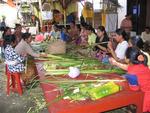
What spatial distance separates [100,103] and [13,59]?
9.95 ft

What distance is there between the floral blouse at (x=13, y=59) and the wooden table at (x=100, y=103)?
233 cm

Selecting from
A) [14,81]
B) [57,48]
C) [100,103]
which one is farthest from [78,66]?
[14,81]

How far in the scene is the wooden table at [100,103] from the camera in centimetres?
262

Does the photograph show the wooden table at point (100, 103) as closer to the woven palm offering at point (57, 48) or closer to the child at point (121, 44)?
the child at point (121, 44)

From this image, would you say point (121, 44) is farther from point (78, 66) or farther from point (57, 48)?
point (78, 66)

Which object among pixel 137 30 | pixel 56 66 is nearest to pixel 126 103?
pixel 56 66

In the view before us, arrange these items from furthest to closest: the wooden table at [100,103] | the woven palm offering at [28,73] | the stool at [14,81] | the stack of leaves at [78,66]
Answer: the woven palm offering at [28,73] → the stool at [14,81] → the stack of leaves at [78,66] → the wooden table at [100,103]

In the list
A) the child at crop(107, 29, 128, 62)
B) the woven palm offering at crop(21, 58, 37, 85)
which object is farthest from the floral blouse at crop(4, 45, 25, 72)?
the child at crop(107, 29, 128, 62)

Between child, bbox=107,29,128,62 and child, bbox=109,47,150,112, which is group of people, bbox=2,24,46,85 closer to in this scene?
child, bbox=107,29,128,62

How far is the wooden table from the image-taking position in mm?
2619

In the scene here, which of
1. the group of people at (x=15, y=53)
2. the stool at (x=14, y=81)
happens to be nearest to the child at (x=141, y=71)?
the group of people at (x=15, y=53)

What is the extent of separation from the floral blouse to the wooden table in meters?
2.33

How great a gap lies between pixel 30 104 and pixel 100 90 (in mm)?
2480

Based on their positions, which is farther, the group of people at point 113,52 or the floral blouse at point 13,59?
the floral blouse at point 13,59
